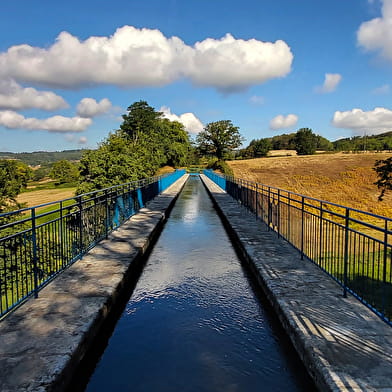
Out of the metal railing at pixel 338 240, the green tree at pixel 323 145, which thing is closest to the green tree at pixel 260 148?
the green tree at pixel 323 145

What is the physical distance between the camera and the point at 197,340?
15.2 ft

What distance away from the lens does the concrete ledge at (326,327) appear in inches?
126

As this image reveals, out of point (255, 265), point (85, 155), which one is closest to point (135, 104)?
point (85, 155)

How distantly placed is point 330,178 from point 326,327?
5411 cm

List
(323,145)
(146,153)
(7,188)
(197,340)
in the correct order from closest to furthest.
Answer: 1. (197,340)
2. (7,188)
3. (146,153)
4. (323,145)

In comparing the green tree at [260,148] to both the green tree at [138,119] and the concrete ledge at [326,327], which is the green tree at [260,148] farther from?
the concrete ledge at [326,327]

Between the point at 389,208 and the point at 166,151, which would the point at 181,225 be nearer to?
the point at 389,208

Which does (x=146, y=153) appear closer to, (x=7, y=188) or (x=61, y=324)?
(x=7, y=188)

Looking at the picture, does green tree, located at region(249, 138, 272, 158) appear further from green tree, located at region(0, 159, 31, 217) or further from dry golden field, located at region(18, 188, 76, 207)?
green tree, located at region(0, 159, 31, 217)

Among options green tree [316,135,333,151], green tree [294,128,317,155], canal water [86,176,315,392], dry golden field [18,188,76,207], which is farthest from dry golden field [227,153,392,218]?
green tree [316,135,333,151]

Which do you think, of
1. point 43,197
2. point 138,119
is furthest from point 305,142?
point 43,197

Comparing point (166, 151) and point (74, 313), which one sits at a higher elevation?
point (166, 151)

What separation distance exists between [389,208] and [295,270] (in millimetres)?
31533

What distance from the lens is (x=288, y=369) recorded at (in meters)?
3.99
